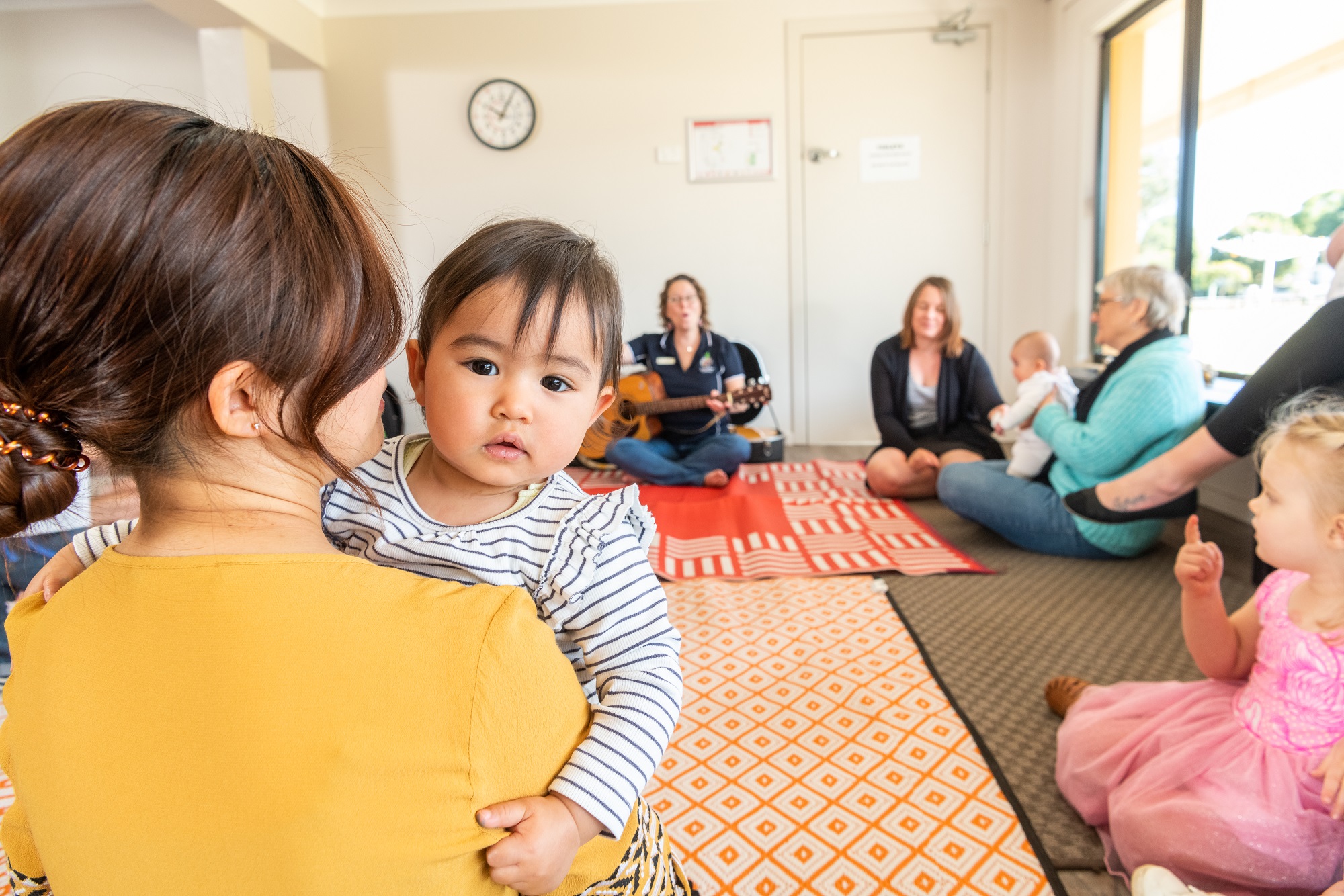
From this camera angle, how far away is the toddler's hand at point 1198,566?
1.20 meters

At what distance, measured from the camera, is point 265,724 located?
0.43 m

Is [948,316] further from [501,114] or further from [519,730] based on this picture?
[519,730]

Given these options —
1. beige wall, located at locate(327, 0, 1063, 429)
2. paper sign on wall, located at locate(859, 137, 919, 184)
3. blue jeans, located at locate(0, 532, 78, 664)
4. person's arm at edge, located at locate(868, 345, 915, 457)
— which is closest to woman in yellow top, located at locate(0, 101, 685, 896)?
blue jeans, located at locate(0, 532, 78, 664)

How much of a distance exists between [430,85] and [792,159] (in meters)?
2.18

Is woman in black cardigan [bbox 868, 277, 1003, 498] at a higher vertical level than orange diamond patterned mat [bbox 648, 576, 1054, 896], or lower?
higher

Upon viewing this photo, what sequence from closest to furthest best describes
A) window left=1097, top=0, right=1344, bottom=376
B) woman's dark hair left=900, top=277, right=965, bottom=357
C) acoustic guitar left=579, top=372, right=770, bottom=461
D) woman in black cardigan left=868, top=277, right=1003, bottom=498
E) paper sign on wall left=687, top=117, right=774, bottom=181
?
window left=1097, top=0, right=1344, bottom=376
woman in black cardigan left=868, top=277, right=1003, bottom=498
woman's dark hair left=900, top=277, right=965, bottom=357
acoustic guitar left=579, top=372, right=770, bottom=461
paper sign on wall left=687, top=117, right=774, bottom=181

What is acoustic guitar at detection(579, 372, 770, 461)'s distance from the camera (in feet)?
12.6

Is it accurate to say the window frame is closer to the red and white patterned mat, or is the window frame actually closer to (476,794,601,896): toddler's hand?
the red and white patterned mat

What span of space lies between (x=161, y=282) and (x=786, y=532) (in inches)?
99.0

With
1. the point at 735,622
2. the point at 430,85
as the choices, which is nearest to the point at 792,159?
the point at 430,85

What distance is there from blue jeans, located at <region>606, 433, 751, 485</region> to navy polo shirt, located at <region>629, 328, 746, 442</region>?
0.42 feet

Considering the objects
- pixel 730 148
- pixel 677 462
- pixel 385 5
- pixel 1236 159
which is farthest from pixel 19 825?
pixel 385 5

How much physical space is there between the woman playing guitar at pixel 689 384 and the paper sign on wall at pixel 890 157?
4.81ft

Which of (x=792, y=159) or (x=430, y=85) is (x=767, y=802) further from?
(x=430, y=85)
